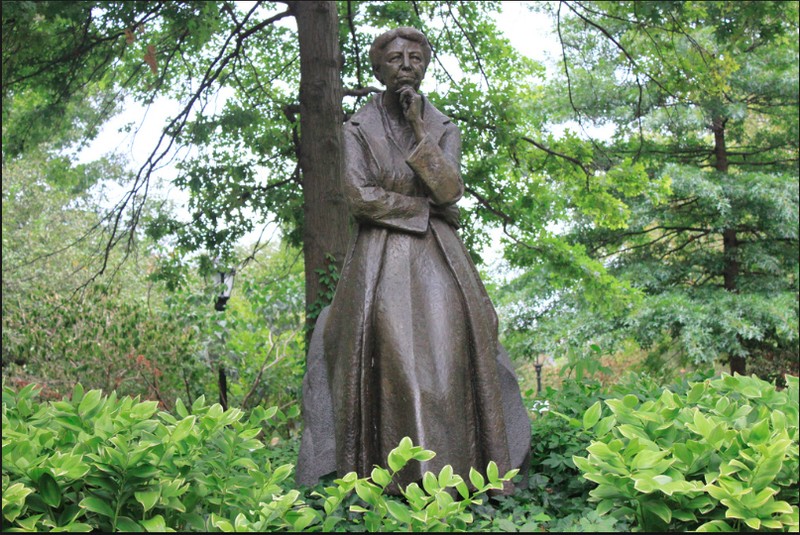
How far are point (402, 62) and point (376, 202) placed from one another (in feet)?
2.72

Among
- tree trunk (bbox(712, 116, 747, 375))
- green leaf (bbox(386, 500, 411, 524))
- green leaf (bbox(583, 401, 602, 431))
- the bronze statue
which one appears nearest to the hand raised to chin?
the bronze statue

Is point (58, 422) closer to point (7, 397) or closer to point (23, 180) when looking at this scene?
point (7, 397)

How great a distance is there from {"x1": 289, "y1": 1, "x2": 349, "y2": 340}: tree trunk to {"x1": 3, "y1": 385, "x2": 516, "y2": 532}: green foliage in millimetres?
4118

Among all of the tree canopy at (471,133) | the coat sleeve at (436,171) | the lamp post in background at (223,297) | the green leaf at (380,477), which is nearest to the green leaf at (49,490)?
the green leaf at (380,477)

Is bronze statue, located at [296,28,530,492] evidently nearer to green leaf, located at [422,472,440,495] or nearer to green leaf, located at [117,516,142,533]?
green leaf, located at [422,472,440,495]

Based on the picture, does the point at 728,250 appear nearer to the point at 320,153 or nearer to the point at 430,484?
the point at 320,153

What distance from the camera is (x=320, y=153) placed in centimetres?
807

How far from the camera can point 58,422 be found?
398cm

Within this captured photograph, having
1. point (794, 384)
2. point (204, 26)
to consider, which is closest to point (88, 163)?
point (204, 26)

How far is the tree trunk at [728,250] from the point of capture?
50.7 feet

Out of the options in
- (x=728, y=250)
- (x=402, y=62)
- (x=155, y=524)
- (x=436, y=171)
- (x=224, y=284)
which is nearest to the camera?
(x=155, y=524)

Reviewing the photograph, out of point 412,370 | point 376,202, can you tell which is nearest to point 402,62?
point 376,202

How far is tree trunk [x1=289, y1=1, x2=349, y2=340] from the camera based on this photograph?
7957 mm

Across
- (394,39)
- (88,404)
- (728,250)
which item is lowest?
(88,404)
